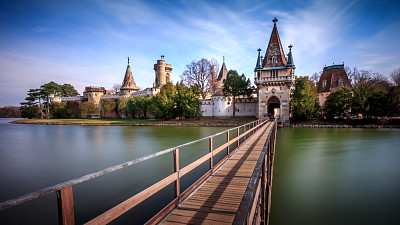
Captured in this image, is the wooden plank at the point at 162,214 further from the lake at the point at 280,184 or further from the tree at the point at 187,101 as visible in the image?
the tree at the point at 187,101

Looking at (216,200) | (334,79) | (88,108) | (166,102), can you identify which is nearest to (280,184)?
(216,200)

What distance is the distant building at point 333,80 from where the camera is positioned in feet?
125

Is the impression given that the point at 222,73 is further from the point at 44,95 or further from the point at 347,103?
the point at 44,95

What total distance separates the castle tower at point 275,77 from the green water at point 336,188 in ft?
63.6

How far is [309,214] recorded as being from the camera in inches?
220

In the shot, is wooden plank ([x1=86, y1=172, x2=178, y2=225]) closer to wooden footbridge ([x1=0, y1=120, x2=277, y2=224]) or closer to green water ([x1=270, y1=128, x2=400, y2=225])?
wooden footbridge ([x1=0, y1=120, x2=277, y2=224])

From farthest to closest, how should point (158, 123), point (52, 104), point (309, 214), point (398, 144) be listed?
1. point (52, 104)
2. point (158, 123)
3. point (398, 144)
4. point (309, 214)

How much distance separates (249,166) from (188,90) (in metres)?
33.0

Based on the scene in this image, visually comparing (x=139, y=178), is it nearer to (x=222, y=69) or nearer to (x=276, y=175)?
(x=276, y=175)

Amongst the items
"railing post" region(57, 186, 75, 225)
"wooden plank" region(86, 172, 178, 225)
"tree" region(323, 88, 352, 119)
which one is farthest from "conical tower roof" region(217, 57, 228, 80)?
"railing post" region(57, 186, 75, 225)

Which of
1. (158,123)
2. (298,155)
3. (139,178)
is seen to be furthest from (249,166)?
(158,123)

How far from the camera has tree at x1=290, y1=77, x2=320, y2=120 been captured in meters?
30.7

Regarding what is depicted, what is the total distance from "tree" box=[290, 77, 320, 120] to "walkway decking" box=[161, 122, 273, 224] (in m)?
28.6

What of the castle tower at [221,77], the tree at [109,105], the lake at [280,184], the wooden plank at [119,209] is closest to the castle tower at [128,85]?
the tree at [109,105]
